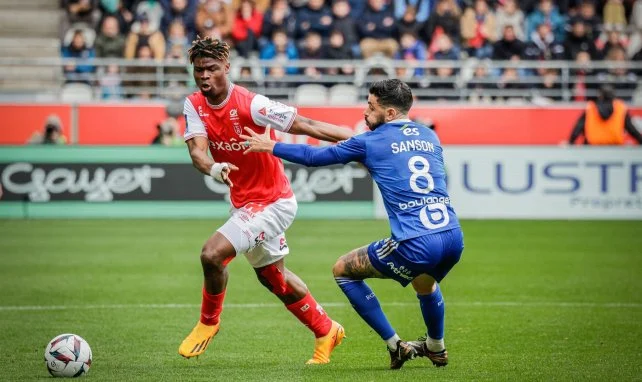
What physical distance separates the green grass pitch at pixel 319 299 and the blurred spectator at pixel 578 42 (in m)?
8.09

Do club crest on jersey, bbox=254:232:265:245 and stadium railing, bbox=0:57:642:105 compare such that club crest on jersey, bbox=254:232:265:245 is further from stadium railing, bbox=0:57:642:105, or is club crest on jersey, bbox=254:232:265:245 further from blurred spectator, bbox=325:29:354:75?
blurred spectator, bbox=325:29:354:75

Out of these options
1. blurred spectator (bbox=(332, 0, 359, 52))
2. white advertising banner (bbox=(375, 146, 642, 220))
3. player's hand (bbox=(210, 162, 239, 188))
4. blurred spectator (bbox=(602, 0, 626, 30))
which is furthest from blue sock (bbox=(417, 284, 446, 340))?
blurred spectator (bbox=(602, 0, 626, 30))

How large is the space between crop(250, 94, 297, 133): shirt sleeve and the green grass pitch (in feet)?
5.69

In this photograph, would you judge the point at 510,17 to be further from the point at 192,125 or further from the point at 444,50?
the point at 192,125

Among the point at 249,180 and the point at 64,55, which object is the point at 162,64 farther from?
the point at 249,180

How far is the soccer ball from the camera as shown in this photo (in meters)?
7.52

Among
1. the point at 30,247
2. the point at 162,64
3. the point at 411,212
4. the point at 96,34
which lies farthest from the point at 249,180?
the point at 96,34

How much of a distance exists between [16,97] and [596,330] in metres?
17.9

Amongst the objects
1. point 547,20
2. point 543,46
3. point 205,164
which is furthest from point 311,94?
point 205,164

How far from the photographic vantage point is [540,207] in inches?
816

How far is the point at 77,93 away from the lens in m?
24.8

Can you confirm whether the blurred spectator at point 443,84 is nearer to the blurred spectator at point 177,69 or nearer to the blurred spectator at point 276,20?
the blurred spectator at point 276,20

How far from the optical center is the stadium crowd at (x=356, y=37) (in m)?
25.0

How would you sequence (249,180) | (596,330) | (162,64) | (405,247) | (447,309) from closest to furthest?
1. (405,247)
2. (249,180)
3. (596,330)
4. (447,309)
5. (162,64)
